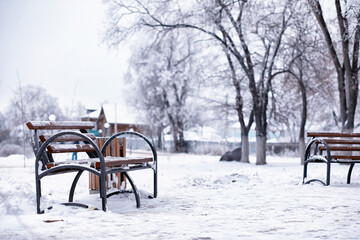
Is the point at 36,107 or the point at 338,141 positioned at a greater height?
the point at 36,107

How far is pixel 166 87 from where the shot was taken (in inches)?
1161

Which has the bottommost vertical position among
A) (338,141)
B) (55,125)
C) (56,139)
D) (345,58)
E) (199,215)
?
(199,215)

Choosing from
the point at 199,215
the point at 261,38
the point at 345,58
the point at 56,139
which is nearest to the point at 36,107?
the point at 261,38

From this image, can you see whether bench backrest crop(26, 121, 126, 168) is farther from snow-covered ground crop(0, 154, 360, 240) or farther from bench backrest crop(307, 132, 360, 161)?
bench backrest crop(307, 132, 360, 161)

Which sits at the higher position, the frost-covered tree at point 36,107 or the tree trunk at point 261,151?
the frost-covered tree at point 36,107

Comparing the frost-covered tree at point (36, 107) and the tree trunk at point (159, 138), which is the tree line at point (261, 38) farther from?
the frost-covered tree at point (36, 107)

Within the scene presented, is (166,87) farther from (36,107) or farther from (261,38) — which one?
(36,107)

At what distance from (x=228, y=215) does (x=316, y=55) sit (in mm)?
11322

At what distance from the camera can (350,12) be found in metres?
10.2

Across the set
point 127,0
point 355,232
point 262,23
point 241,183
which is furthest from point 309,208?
point 127,0

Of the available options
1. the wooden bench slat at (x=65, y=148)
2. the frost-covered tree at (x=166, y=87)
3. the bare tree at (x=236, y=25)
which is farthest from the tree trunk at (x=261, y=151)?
the frost-covered tree at (x=166, y=87)

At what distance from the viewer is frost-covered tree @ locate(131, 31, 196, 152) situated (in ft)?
95.6

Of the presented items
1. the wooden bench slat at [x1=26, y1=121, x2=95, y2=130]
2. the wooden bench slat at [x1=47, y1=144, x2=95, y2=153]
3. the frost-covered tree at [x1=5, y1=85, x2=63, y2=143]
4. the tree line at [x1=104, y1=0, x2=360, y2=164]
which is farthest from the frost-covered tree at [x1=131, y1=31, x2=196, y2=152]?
the wooden bench slat at [x1=47, y1=144, x2=95, y2=153]

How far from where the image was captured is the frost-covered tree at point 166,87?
29.1 meters
